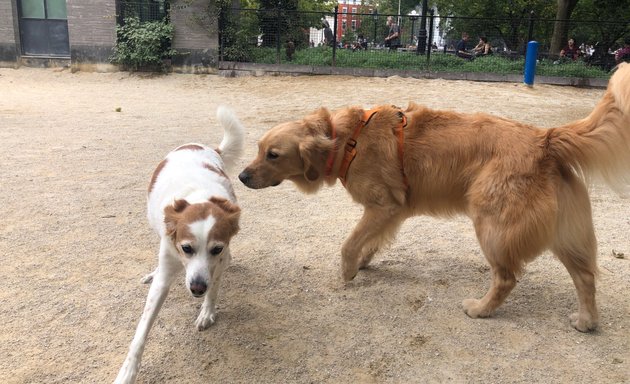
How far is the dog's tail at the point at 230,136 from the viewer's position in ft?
13.5

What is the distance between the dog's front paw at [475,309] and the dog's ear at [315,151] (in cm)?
136

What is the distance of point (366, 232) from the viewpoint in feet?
11.5

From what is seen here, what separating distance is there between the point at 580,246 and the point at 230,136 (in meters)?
2.69

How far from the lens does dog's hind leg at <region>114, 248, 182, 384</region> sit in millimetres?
2531

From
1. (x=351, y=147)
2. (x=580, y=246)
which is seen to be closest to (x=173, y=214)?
(x=351, y=147)

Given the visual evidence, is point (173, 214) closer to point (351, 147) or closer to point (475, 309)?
point (351, 147)

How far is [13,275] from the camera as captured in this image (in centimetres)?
360

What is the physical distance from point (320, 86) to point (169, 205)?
1172 centimetres

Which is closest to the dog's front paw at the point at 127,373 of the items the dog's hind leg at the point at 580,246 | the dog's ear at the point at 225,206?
the dog's ear at the point at 225,206

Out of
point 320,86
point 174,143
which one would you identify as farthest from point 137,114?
point 320,86

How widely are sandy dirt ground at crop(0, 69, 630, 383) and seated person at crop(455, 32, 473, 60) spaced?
46.0ft

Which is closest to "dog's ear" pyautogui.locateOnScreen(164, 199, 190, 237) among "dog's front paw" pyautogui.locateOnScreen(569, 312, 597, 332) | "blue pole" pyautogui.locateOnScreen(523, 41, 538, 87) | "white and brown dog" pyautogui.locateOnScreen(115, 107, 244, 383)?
"white and brown dog" pyautogui.locateOnScreen(115, 107, 244, 383)

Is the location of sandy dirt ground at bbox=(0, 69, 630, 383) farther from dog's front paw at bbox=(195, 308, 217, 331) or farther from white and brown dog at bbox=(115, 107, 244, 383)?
white and brown dog at bbox=(115, 107, 244, 383)

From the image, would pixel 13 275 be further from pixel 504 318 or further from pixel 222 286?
pixel 504 318
